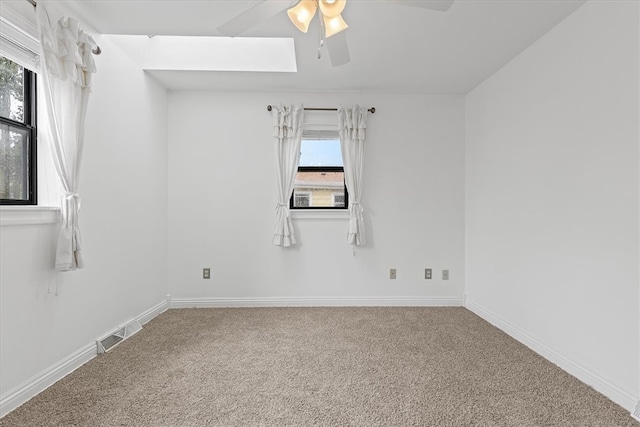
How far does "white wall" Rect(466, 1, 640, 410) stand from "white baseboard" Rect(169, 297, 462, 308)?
64 centimetres

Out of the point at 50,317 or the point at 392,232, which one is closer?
the point at 50,317

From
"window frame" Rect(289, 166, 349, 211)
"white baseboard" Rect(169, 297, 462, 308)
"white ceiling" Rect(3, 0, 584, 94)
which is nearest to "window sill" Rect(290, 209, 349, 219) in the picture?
"window frame" Rect(289, 166, 349, 211)

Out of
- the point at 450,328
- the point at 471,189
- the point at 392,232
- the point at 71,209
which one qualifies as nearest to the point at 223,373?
the point at 71,209

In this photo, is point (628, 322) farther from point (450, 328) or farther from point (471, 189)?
point (471, 189)

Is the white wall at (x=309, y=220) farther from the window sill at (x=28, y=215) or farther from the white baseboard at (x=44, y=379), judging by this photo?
the window sill at (x=28, y=215)

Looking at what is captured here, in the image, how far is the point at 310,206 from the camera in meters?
3.66

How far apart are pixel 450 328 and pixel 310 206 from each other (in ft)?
6.04

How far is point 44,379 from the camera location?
1.89m

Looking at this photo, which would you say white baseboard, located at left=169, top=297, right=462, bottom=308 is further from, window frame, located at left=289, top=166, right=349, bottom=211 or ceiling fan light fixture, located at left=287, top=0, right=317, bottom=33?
ceiling fan light fixture, located at left=287, top=0, right=317, bottom=33

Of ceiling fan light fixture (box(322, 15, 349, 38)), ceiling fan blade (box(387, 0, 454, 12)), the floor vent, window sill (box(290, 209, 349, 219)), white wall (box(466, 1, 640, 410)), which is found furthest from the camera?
window sill (box(290, 209, 349, 219))

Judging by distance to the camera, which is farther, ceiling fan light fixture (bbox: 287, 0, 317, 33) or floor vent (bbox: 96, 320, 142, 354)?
floor vent (bbox: 96, 320, 142, 354)

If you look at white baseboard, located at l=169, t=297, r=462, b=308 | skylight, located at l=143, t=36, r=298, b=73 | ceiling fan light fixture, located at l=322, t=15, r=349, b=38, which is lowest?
white baseboard, located at l=169, t=297, r=462, b=308

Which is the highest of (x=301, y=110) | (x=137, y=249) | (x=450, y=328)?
(x=301, y=110)

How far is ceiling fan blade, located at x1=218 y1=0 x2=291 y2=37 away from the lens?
1.51m
